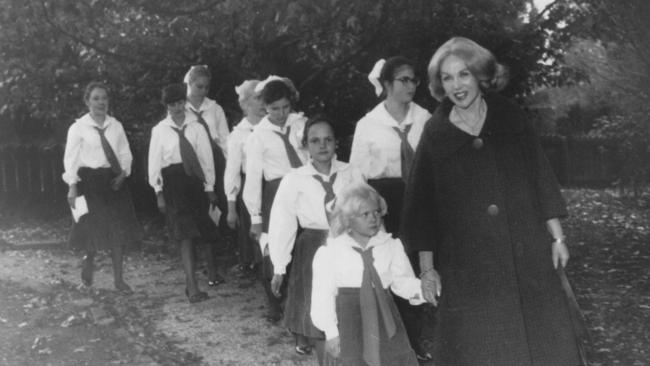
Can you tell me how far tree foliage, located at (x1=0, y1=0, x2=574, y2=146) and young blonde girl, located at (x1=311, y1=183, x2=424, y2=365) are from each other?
4098mm

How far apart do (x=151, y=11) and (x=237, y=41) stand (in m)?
1.37

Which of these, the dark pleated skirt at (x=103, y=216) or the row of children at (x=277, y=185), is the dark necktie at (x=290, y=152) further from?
the dark pleated skirt at (x=103, y=216)

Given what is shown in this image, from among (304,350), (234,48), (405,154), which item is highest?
(234,48)

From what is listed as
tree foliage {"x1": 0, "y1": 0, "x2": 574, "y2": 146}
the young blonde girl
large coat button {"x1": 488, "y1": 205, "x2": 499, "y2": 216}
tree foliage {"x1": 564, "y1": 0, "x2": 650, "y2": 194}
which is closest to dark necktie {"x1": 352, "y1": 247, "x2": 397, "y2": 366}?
the young blonde girl

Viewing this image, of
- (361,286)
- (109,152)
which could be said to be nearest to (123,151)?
(109,152)

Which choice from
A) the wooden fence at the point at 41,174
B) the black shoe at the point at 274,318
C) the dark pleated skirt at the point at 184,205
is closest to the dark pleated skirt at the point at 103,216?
the dark pleated skirt at the point at 184,205

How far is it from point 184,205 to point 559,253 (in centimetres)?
473

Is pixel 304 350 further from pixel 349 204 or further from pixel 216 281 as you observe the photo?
pixel 216 281

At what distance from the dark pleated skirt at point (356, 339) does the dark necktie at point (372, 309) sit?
34 millimetres

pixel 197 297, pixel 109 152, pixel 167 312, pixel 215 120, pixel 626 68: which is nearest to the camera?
pixel 167 312

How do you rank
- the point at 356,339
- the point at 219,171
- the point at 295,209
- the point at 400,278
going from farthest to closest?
the point at 219,171
the point at 295,209
the point at 400,278
the point at 356,339

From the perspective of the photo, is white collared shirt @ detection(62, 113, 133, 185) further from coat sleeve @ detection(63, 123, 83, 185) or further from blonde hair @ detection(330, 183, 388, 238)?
blonde hair @ detection(330, 183, 388, 238)

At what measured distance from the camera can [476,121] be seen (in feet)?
13.4

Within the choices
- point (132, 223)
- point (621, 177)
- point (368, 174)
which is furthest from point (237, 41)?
point (621, 177)
